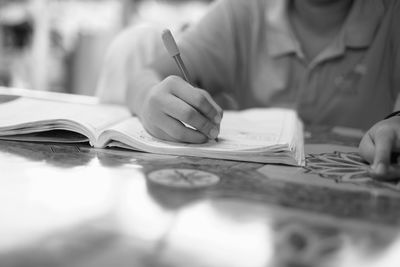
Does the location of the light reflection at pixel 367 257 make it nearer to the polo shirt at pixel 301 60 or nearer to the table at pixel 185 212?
the table at pixel 185 212

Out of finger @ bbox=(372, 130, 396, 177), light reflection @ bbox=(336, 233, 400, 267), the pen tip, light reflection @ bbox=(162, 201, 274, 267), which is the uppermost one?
the pen tip

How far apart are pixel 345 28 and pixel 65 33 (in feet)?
8.03

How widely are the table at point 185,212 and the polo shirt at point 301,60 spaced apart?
18.1 inches

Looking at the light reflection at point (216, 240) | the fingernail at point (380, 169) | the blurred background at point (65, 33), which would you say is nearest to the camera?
the light reflection at point (216, 240)

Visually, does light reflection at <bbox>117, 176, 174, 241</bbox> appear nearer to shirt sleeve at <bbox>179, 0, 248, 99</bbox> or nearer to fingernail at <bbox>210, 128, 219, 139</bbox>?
fingernail at <bbox>210, 128, 219, 139</bbox>

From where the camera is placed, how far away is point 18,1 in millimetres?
3059

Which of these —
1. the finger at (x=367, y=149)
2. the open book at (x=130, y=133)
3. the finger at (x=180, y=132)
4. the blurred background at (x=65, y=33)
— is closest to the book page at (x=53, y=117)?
the open book at (x=130, y=133)

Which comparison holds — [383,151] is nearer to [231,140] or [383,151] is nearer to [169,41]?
[231,140]

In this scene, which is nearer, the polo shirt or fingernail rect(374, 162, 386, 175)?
fingernail rect(374, 162, 386, 175)

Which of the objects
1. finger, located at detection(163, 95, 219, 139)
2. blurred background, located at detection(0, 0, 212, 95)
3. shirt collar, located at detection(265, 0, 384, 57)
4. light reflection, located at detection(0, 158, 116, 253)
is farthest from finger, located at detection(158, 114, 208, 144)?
blurred background, located at detection(0, 0, 212, 95)

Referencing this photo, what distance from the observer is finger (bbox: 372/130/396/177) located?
0.57 m

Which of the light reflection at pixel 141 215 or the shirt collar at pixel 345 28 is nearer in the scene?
the light reflection at pixel 141 215

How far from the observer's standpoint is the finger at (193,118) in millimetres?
659

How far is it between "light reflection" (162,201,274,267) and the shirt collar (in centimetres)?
71
